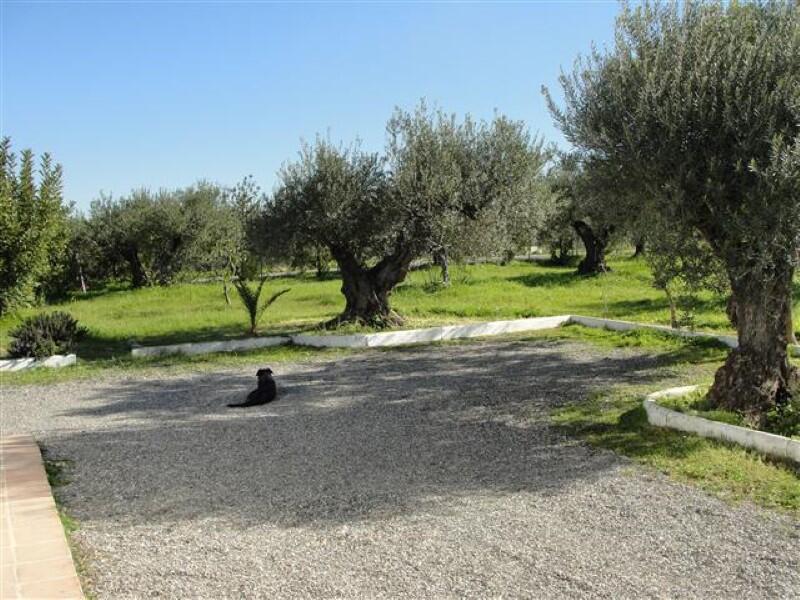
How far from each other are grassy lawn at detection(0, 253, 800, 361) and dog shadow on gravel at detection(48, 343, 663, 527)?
17.8 ft

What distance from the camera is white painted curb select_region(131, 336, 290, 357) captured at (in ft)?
53.3

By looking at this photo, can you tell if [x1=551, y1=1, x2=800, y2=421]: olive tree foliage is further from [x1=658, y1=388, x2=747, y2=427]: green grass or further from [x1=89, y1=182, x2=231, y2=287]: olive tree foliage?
[x1=89, y1=182, x2=231, y2=287]: olive tree foliage

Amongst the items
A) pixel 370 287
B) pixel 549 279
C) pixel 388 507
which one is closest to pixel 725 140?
pixel 388 507

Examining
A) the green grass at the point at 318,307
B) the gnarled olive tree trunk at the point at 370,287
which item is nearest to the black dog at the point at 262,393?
the green grass at the point at 318,307

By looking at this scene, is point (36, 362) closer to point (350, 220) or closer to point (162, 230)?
point (350, 220)

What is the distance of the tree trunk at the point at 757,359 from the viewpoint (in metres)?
8.26

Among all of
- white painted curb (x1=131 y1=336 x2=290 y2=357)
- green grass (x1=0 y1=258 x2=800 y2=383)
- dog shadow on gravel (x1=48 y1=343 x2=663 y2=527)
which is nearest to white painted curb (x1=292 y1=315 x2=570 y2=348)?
white painted curb (x1=131 y1=336 x2=290 y2=357)

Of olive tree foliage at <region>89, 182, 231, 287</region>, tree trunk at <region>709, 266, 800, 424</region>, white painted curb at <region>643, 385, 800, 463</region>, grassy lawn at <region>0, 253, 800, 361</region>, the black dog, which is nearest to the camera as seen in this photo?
white painted curb at <region>643, 385, 800, 463</region>

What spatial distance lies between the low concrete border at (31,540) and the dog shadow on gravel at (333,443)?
1.28 feet

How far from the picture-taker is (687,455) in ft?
24.1

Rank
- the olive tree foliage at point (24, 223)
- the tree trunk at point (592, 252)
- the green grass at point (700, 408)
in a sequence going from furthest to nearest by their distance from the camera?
the tree trunk at point (592, 252)
the olive tree foliage at point (24, 223)
the green grass at point (700, 408)

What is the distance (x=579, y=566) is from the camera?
487 cm

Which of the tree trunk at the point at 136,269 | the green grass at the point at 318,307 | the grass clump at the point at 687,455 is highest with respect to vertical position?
the tree trunk at the point at 136,269

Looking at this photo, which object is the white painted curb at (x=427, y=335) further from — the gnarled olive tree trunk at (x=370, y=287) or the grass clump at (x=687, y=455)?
the grass clump at (x=687, y=455)
